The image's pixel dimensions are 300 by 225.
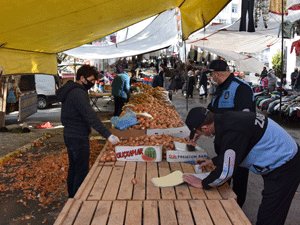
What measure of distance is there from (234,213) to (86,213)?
1052mm

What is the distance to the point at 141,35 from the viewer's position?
49.4ft

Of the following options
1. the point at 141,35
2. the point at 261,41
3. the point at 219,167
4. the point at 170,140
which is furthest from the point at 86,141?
the point at 261,41

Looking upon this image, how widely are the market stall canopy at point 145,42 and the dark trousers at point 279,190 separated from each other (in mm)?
9915

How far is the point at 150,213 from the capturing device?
286 cm

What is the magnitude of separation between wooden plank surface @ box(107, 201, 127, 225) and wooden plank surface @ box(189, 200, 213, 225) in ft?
1.66

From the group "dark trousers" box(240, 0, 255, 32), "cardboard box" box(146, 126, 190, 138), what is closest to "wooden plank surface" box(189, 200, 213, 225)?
"cardboard box" box(146, 126, 190, 138)

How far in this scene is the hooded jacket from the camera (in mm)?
4715

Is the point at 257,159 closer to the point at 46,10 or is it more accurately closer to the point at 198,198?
the point at 198,198

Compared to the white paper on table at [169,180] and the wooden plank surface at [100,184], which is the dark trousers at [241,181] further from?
the wooden plank surface at [100,184]

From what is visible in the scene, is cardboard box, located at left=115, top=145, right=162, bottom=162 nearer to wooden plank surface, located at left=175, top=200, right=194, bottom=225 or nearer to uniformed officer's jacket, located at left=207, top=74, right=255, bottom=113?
uniformed officer's jacket, located at left=207, top=74, right=255, bottom=113

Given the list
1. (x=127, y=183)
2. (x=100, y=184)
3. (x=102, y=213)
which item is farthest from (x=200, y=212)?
(x=100, y=184)

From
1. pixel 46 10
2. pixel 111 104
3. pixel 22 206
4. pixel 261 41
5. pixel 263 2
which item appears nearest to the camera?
pixel 46 10

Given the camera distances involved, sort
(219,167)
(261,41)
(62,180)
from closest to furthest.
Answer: (219,167)
(62,180)
(261,41)

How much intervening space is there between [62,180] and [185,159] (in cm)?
306
